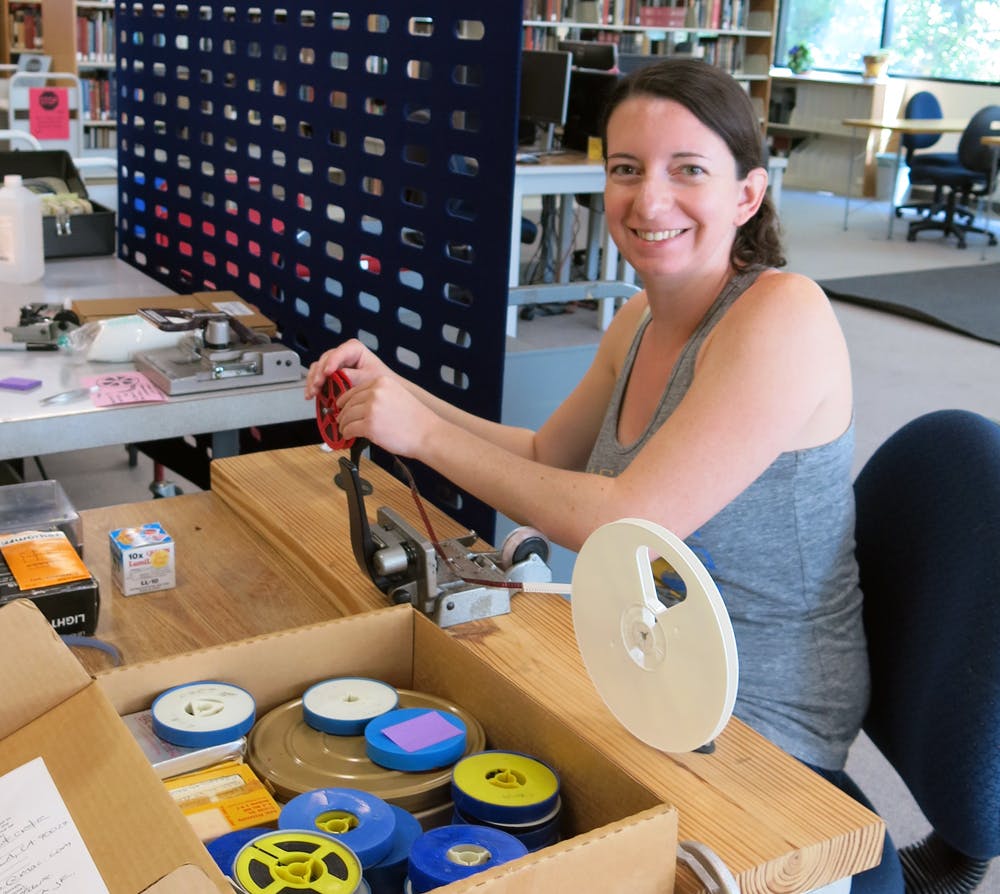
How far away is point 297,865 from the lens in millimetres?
788

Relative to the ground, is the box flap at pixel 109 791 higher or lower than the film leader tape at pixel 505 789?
higher

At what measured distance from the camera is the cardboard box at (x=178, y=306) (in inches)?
91.1

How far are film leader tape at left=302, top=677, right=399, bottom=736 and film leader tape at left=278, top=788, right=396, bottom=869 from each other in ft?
0.33

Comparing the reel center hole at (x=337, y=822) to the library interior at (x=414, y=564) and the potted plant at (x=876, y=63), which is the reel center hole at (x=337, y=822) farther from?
the potted plant at (x=876, y=63)

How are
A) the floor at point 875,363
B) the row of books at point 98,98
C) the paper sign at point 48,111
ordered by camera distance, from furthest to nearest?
the row of books at point 98,98
the paper sign at point 48,111
the floor at point 875,363

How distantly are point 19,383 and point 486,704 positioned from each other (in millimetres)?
A: 1259

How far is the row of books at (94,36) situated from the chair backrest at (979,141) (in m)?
5.67

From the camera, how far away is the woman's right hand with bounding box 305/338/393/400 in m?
1.38

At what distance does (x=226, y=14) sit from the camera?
2646 millimetres

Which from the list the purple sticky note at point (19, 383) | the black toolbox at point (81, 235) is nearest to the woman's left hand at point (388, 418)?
the purple sticky note at point (19, 383)

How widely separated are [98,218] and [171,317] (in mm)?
1014

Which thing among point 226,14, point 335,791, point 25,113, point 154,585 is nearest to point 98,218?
point 226,14

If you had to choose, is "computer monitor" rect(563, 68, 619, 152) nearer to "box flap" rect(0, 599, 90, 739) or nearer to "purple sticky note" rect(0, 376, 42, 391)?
"purple sticky note" rect(0, 376, 42, 391)

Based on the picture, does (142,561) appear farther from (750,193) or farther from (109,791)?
(750,193)
